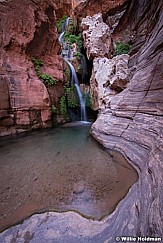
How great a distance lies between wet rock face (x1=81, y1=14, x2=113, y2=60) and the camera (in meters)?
10.5

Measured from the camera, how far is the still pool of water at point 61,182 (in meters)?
1.85

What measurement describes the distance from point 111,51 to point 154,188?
12.1m

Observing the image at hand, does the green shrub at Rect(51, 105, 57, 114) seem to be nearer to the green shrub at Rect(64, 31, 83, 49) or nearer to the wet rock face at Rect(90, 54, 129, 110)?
the wet rock face at Rect(90, 54, 129, 110)

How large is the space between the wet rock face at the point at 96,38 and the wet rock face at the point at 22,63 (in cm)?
346

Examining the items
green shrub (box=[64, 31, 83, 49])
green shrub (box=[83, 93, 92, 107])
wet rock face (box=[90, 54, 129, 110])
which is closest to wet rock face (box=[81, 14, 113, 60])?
green shrub (box=[64, 31, 83, 49])

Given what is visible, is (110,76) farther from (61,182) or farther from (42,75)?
(61,182)

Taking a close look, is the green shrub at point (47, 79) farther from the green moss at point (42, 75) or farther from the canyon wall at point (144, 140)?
the canyon wall at point (144, 140)

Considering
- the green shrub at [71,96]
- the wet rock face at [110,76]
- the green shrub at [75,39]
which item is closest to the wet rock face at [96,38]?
A: the green shrub at [75,39]

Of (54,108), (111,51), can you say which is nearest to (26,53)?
(54,108)

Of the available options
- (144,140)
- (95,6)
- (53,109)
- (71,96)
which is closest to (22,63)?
(53,109)

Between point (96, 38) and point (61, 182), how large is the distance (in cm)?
1125

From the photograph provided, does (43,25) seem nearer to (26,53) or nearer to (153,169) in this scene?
(26,53)

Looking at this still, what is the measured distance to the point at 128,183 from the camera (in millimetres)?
2322

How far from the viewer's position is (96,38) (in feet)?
35.0
